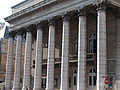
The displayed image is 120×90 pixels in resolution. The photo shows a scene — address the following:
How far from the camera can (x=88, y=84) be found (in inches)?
1323

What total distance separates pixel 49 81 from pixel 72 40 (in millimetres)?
7736

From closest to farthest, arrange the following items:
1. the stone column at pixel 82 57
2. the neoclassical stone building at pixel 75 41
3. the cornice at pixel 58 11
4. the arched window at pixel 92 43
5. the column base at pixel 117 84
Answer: the neoclassical stone building at pixel 75 41 → the stone column at pixel 82 57 → the column base at pixel 117 84 → the cornice at pixel 58 11 → the arched window at pixel 92 43

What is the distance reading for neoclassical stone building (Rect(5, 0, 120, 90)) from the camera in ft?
91.0

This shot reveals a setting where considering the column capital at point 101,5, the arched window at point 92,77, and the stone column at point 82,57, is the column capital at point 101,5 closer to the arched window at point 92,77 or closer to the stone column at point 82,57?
the stone column at point 82,57

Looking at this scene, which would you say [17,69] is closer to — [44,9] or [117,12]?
[44,9]

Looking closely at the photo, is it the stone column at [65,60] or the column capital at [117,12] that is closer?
the column capital at [117,12]

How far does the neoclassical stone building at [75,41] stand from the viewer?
1093 inches

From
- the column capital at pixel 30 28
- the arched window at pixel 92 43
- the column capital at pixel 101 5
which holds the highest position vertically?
the column capital at pixel 101 5

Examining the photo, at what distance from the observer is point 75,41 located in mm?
37438

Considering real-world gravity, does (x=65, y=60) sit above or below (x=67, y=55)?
below

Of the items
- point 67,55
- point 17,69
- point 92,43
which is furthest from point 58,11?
point 17,69

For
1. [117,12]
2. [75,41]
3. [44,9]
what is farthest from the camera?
[75,41]

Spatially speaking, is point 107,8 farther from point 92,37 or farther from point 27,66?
point 27,66

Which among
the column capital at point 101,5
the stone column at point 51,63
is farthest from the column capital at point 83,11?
the stone column at point 51,63
